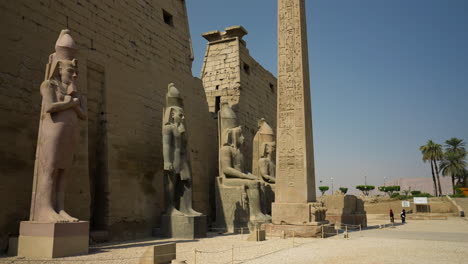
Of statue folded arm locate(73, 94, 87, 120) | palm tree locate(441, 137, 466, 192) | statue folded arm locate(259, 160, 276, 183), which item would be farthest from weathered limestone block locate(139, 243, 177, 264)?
palm tree locate(441, 137, 466, 192)

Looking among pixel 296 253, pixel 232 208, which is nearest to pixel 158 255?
pixel 296 253

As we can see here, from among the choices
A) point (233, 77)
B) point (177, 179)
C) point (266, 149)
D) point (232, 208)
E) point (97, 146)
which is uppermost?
point (233, 77)

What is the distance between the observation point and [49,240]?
4.41m

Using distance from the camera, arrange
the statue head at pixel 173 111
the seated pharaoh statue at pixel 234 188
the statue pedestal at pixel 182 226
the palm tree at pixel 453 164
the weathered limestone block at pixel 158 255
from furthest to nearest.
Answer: the palm tree at pixel 453 164 < the seated pharaoh statue at pixel 234 188 < the statue head at pixel 173 111 < the statue pedestal at pixel 182 226 < the weathered limestone block at pixel 158 255

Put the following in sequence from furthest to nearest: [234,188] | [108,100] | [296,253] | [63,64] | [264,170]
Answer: [264,170] → [234,188] → [108,100] → [296,253] → [63,64]

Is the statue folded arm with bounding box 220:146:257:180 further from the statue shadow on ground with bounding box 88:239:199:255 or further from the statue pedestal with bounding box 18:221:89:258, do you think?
the statue pedestal with bounding box 18:221:89:258

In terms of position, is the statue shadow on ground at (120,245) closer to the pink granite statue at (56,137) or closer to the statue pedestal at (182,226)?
the statue pedestal at (182,226)

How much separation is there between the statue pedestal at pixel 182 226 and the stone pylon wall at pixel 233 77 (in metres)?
5.42

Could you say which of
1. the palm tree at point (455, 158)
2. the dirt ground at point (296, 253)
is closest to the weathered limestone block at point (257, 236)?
the dirt ground at point (296, 253)

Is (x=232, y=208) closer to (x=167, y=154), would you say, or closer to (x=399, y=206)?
(x=167, y=154)

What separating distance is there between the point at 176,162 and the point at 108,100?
1.69 metres

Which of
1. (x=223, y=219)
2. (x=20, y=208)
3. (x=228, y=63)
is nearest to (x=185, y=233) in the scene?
(x=223, y=219)

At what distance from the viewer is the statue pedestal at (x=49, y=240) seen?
439cm

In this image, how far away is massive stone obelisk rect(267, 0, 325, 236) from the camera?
7711 mm
